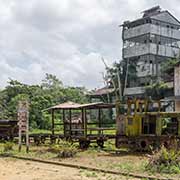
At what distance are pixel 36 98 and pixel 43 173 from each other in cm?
3180

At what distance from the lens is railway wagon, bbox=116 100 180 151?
17.2 m

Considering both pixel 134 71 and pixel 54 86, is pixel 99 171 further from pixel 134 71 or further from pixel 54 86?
pixel 54 86

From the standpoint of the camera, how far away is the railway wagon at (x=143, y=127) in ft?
→ 56.5

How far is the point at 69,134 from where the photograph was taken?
21.5 meters

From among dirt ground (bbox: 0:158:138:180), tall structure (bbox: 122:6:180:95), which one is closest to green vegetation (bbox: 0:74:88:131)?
tall structure (bbox: 122:6:180:95)

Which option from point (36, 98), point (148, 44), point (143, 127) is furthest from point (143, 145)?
point (148, 44)

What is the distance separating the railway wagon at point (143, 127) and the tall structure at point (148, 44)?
115 feet

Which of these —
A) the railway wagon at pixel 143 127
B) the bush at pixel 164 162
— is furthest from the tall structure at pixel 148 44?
the bush at pixel 164 162

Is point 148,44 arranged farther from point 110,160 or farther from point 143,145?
point 110,160

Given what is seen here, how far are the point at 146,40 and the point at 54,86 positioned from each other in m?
22.5

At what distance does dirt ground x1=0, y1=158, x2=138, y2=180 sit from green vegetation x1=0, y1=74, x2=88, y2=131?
2144 centimetres

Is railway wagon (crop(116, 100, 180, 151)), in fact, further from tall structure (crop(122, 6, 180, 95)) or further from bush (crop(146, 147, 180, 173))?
tall structure (crop(122, 6, 180, 95))

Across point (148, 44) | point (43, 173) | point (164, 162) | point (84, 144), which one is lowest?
point (43, 173)

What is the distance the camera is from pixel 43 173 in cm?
1212
